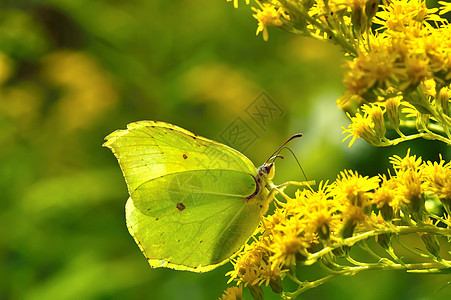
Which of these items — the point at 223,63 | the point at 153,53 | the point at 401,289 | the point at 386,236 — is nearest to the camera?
the point at 386,236

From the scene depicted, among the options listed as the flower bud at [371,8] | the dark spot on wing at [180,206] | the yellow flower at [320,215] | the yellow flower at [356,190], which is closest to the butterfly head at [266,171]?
the dark spot on wing at [180,206]

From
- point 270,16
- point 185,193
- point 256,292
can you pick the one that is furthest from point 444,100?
point 185,193

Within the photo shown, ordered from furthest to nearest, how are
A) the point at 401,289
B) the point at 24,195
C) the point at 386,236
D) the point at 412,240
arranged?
the point at 24,195 < the point at 412,240 < the point at 401,289 < the point at 386,236

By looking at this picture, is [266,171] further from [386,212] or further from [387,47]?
[387,47]

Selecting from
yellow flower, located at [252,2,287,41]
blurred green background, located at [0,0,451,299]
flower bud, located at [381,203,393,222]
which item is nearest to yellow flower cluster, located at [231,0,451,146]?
yellow flower, located at [252,2,287,41]

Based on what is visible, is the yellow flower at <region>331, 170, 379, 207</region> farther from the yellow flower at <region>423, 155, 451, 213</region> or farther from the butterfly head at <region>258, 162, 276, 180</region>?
the butterfly head at <region>258, 162, 276, 180</region>

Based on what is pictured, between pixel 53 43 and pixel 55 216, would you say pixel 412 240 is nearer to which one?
pixel 55 216

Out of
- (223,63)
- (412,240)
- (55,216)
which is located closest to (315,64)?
(223,63)
